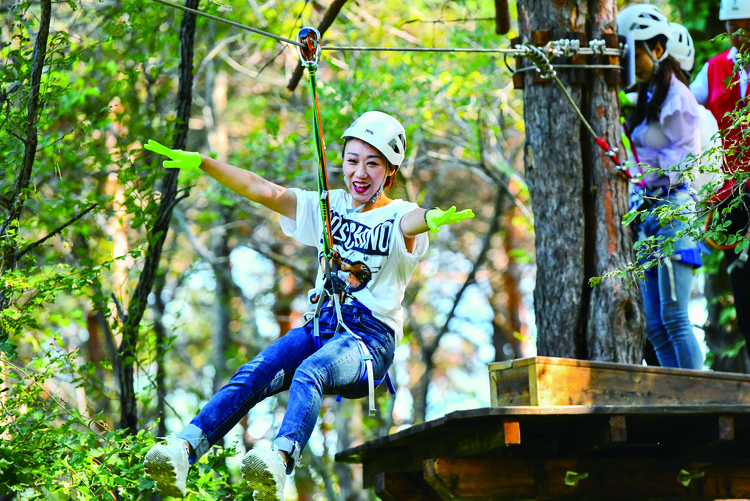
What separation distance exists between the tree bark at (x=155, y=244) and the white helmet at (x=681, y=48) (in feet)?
9.70

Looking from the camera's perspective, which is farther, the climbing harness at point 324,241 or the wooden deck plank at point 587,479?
the wooden deck plank at point 587,479

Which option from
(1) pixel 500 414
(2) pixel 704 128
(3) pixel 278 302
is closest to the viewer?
(1) pixel 500 414

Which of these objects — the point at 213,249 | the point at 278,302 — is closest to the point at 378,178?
the point at 213,249

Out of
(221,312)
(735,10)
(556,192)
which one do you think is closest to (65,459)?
(556,192)

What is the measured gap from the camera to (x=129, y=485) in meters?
3.79

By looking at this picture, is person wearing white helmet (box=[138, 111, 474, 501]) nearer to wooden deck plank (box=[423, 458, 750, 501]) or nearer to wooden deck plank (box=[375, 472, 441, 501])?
wooden deck plank (box=[423, 458, 750, 501])

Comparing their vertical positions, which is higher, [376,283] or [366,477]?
[376,283]

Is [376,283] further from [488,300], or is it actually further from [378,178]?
[488,300]

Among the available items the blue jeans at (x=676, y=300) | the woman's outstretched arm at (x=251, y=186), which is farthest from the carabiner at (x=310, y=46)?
the blue jeans at (x=676, y=300)

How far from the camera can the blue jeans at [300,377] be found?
3207mm

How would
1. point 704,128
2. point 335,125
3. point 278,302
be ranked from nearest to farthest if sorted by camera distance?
point 704,128 < point 335,125 < point 278,302

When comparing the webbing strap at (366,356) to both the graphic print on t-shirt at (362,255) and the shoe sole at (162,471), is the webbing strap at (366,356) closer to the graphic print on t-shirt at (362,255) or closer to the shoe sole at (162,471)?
the graphic print on t-shirt at (362,255)

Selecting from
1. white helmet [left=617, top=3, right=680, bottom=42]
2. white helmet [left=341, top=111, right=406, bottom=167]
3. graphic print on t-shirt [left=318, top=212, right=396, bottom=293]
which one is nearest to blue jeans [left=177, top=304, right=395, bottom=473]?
graphic print on t-shirt [left=318, top=212, right=396, bottom=293]

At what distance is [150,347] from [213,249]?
7.28 meters
